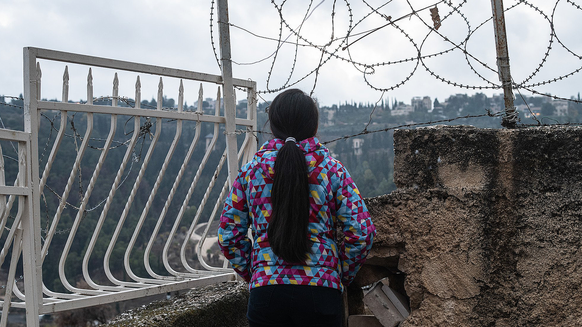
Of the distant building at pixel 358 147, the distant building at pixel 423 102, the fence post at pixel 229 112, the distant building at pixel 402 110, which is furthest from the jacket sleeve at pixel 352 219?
the distant building at pixel 402 110

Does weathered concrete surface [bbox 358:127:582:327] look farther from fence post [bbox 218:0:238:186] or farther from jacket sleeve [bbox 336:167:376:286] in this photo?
fence post [bbox 218:0:238:186]

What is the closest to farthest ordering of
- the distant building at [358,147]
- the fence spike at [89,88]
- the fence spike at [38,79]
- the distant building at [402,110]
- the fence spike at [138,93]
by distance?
the fence spike at [38,79], the fence spike at [89,88], the fence spike at [138,93], the distant building at [358,147], the distant building at [402,110]

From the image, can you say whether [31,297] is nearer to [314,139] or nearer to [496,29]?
[314,139]

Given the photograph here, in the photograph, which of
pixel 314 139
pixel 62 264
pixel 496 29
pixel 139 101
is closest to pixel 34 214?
pixel 62 264

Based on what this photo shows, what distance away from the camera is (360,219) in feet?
6.08

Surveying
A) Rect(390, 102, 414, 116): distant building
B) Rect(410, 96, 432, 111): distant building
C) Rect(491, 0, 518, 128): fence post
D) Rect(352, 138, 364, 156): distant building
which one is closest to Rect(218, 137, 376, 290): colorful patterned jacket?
Rect(491, 0, 518, 128): fence post

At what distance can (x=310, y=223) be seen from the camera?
1.80 metres

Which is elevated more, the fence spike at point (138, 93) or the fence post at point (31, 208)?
the fence spike at point (138, 93)

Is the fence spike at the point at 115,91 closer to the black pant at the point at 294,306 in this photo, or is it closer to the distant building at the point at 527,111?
the black pant at the point at 294,306

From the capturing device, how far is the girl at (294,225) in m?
1.71

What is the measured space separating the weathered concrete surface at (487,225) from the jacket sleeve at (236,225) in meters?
0.67

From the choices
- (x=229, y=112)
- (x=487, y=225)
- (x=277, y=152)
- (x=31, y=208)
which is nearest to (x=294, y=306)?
(x=277, y=152)

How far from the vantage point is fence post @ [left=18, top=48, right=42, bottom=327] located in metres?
2.42

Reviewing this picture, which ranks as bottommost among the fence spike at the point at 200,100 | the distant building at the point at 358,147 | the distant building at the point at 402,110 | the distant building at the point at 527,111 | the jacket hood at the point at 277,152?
the distant building at the point at 358,147
